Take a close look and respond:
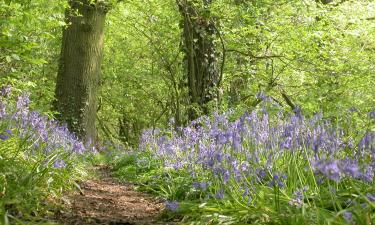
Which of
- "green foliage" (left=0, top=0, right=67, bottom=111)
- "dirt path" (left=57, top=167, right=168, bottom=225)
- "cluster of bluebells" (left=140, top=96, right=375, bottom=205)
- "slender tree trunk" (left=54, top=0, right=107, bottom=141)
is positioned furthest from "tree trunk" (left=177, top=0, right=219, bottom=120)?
"cluster of bluebells" (left=140, top=96, right=375, bottom=205)

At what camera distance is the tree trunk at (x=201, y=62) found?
8.71m

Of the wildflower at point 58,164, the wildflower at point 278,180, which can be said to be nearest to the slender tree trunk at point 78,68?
the wildflower at point 58,164

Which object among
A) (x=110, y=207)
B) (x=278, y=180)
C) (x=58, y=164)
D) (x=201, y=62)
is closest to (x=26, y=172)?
(x=58, y=164)

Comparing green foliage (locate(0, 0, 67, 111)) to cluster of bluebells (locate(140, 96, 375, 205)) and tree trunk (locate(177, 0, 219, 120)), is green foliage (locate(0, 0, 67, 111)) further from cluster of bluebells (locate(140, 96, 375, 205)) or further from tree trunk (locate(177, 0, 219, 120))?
tree trunk (locate(177, 0, 219, 120))

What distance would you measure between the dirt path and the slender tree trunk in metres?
5.10

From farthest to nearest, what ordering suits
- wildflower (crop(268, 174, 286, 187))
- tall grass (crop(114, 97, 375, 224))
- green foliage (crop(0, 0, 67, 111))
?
green foliage (crop(0, 0, 67, 111))
wildflower (crop(268, 174, 286, 187))
tall grass (crop(114, 97, 375, 224))

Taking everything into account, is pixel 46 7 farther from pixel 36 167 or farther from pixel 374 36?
pixel 374 36

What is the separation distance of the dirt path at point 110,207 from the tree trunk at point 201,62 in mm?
3422

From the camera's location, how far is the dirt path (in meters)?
3.40

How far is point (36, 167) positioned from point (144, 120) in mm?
19314

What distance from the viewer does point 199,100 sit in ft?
28.6

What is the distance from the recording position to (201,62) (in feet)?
28.9

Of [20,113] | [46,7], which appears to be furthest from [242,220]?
[46,7]

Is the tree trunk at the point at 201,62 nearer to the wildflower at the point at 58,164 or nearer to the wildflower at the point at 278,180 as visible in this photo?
the wildflower at the point at 58,164
